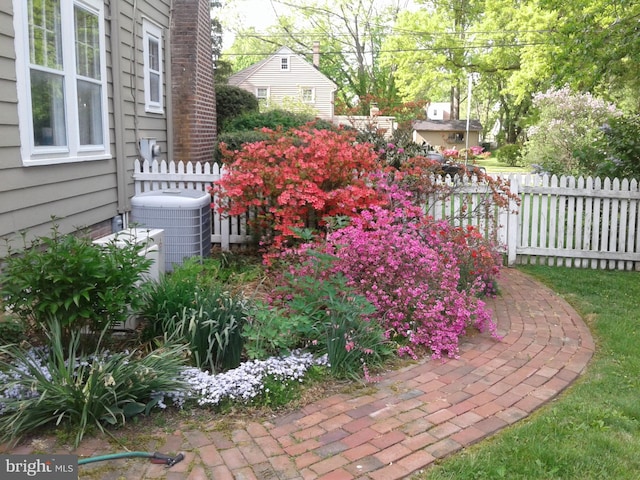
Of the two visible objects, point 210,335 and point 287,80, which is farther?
point 287,80

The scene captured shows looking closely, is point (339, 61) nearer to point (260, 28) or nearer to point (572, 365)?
point (260, 28)

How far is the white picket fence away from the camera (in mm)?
7852

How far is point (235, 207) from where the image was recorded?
6699mm

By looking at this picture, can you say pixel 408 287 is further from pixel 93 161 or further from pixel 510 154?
pixel 510 154

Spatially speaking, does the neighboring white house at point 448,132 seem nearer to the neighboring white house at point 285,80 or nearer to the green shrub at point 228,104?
the neighboring white house at point 285,80

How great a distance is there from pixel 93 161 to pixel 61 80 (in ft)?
3.32

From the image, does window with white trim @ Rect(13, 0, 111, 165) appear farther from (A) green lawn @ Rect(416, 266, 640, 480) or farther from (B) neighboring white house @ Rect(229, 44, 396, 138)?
(B) neighboring white house @ Rect(229, 44, 396, 138)

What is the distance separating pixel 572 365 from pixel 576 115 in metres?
15.3

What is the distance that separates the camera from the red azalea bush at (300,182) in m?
6.18

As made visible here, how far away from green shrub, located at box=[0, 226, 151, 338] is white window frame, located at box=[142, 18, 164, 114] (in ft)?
15.8

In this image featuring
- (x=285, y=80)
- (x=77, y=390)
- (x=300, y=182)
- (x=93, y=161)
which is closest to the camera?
(x=77, y=390)

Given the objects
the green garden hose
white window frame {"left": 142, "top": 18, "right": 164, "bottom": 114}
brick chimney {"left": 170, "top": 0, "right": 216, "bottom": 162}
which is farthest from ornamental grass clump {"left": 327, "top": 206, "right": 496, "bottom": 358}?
brick chimney {"left": 170, "top": 0, "right": 216, "bottom": 162}

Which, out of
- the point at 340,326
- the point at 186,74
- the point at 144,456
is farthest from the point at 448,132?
the point at 144,456

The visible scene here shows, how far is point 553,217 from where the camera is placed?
315 inches
